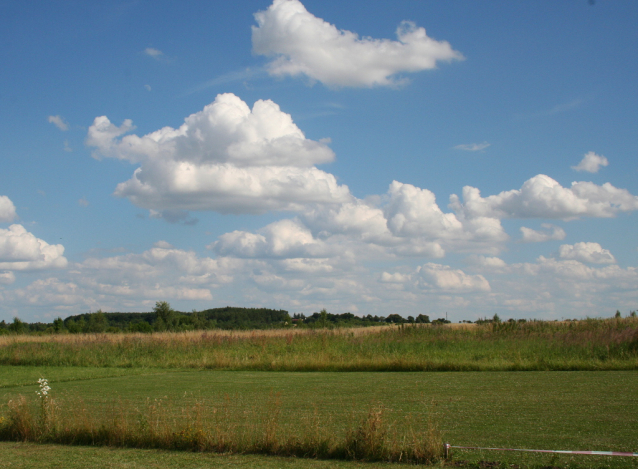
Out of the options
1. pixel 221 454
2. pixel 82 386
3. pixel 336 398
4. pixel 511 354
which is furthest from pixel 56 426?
pixel 511 354

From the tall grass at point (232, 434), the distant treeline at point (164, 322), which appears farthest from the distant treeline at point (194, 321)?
the tall grass at point (232, 434)

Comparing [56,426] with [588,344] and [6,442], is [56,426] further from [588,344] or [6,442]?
[588,344]

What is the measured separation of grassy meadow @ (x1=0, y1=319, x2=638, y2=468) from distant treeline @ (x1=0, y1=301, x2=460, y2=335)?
667 cm

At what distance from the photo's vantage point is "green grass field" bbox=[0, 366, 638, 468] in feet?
27.1

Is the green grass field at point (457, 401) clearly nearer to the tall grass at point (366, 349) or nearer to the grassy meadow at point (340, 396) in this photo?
the grassy meadow at point (340, 396)

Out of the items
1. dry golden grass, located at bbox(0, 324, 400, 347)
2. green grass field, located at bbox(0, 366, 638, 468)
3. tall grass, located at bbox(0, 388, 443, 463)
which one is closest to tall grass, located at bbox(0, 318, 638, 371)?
dry golden grass, located at bbox(0, 324, 400, 347)

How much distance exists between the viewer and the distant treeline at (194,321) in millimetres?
40378

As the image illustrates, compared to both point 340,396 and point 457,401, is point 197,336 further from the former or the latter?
point 457,401

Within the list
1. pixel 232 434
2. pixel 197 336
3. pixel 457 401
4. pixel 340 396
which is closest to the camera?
pixel 232 434

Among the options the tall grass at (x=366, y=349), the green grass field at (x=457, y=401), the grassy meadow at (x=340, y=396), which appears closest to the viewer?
the grassy meadow at (x=340, y=396)

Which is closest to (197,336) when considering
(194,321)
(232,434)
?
(232,434)

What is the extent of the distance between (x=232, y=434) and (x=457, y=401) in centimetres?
603

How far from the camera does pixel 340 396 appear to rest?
1377cm

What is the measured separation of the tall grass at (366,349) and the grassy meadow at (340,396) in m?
0.08
